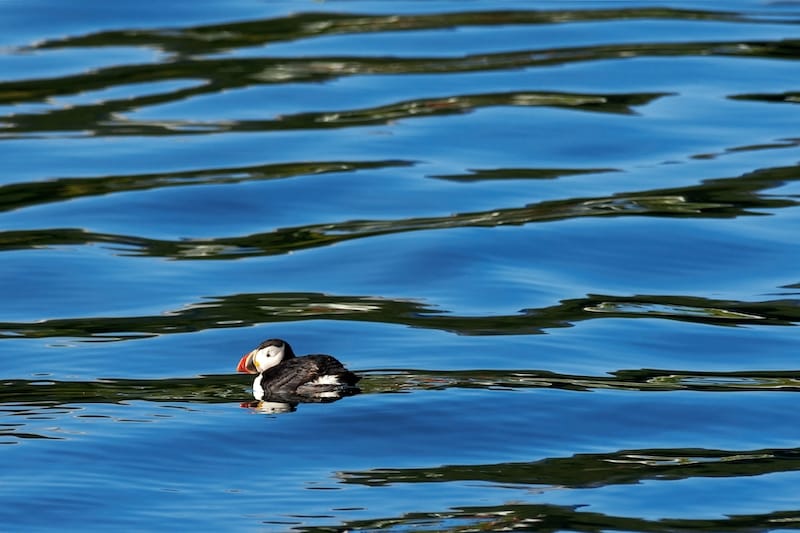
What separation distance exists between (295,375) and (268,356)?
0.31 meters

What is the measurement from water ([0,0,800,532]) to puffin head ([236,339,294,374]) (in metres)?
0.28

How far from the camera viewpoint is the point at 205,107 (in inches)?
875

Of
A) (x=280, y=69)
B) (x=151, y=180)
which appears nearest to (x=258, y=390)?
(x=151, y=180)

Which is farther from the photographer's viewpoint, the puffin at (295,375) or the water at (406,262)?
the puffin at (295,375)

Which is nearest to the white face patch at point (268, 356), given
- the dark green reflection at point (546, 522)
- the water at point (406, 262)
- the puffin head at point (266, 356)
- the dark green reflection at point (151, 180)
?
the puffin head at point (266, 356)

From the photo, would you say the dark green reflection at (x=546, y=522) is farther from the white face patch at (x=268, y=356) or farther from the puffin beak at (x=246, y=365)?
the puffin beak at (x=246, y=365)

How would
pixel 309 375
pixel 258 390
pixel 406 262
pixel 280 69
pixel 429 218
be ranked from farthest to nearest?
pixel 280 69, pixel 429 218, pixel 406 262, pixel 258 390, pixel 309 375

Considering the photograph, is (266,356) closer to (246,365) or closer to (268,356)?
(268,356)

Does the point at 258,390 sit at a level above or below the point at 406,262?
below

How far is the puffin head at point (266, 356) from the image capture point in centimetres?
1203

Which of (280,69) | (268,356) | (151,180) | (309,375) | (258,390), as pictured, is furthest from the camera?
(280,69)

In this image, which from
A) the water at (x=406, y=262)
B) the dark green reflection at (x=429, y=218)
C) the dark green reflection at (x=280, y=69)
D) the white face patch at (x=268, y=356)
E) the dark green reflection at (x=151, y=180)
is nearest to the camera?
the water at (x=406, y=262)

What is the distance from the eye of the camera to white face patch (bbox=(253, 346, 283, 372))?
12.0 m

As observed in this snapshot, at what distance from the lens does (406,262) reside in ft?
51.1
